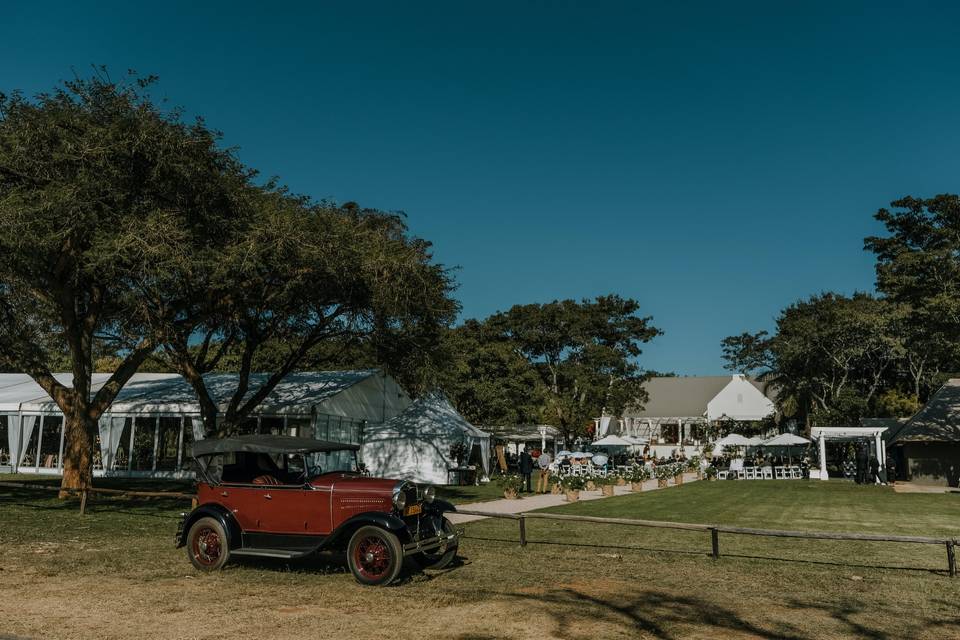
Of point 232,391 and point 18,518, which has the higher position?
point 232,391

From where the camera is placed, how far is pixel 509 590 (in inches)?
337

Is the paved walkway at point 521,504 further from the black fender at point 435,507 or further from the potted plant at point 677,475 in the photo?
the potted plant at point 677,475

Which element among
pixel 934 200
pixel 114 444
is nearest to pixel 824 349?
pixel 934 200

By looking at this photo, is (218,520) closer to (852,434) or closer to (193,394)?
(193,394)

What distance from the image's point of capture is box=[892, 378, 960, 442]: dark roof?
31781 millimetres

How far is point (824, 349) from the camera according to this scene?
48.3 meters

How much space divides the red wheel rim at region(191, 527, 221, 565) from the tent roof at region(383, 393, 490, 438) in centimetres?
1736

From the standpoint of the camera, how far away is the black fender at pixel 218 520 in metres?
9.64

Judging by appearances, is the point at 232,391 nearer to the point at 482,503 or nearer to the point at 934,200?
the point at 482,503

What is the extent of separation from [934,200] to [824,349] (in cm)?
1208

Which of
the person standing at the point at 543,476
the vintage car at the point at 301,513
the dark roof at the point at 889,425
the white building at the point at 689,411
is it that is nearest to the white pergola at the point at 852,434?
the dark roof at the point at 889,425

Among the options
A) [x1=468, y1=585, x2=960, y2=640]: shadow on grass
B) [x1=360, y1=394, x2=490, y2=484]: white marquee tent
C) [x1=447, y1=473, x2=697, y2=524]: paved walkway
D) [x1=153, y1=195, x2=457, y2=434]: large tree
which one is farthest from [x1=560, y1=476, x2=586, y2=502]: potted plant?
[x1=468, y1=585, x2=960, y2=640]: shadow on grass

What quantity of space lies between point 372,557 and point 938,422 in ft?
106

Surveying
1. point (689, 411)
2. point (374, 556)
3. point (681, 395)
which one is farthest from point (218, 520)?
point (681, 395)
